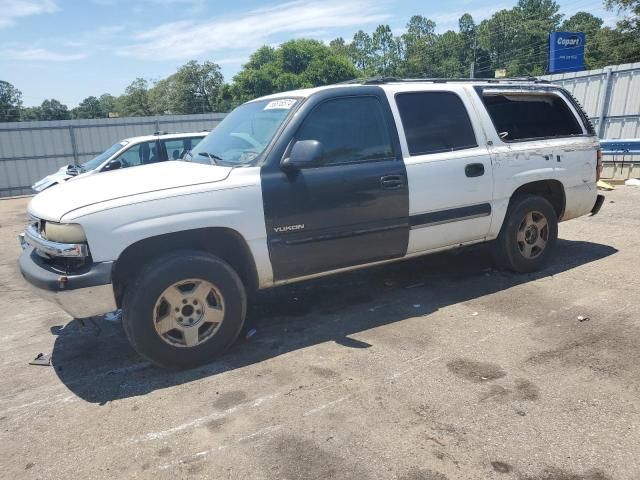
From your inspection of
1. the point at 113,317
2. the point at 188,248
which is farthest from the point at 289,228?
the point at 113,317

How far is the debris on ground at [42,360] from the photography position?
3922 mm

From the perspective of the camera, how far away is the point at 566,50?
1398 inches

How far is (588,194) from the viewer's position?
18.1ft

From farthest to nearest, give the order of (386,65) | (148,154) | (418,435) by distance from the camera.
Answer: (386,65) < (148,154) < (418,435)

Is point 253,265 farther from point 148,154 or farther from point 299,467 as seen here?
point 148,154

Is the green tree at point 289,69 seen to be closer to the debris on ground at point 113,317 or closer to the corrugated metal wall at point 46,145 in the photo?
the corrugated metal wall at point 46,145

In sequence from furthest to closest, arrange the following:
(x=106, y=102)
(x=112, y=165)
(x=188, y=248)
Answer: (x=106, y=102) → (x=112, y=165) → (x=188, y=248)

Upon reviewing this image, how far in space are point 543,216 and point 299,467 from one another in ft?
13.0

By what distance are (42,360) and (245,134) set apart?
2457 mm

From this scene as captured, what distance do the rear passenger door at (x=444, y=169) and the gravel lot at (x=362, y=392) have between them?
692mm

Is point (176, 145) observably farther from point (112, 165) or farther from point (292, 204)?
point (292, 204)

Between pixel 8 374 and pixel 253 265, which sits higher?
pixel 253 265

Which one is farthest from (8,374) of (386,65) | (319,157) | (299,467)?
(386,65)

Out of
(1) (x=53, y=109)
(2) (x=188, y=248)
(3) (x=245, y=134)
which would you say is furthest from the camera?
(1) (x=53, y=109)
